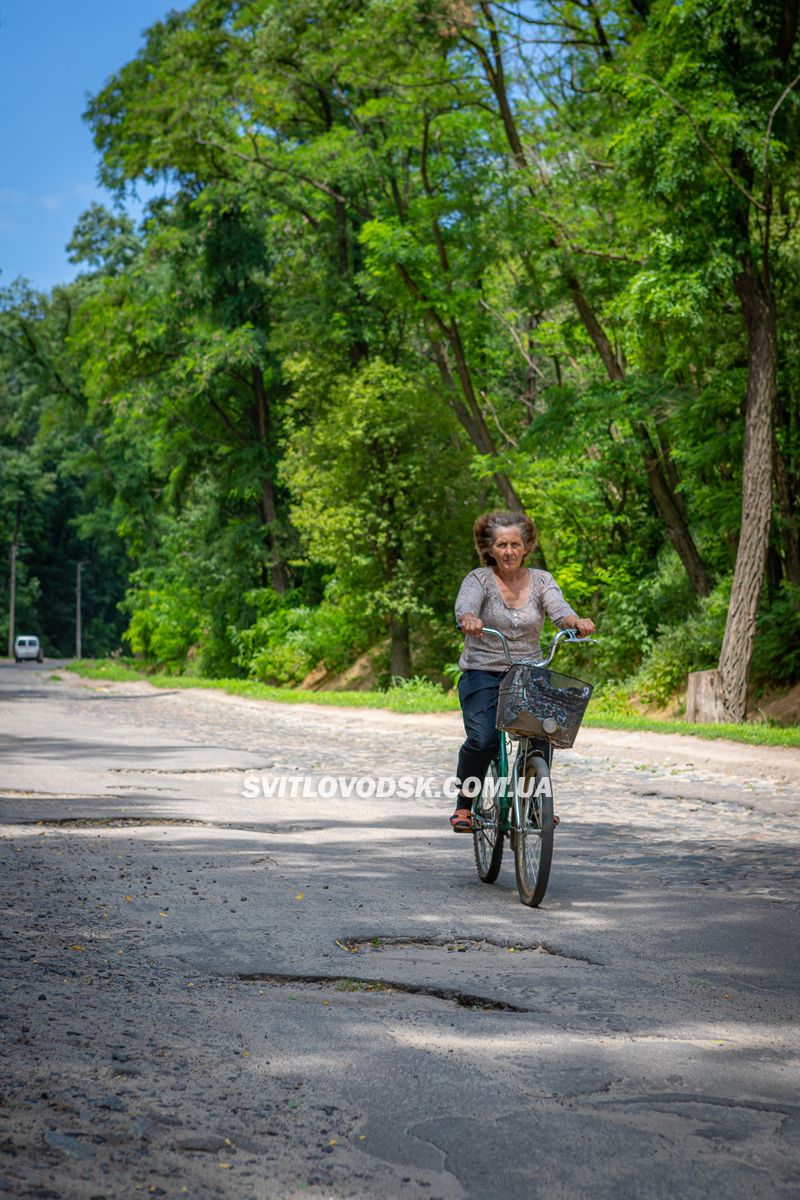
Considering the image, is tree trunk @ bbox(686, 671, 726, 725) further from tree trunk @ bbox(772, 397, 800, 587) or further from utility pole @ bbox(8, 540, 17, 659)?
utility pole @ bbox(8, 540, 17, 659)

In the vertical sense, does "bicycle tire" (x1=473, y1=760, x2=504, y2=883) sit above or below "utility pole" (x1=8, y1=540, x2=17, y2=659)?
below

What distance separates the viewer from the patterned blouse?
25.4 ft

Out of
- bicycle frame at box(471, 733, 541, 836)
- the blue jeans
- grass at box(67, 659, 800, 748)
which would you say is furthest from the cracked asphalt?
grass at box(67, 659, 800, 748)

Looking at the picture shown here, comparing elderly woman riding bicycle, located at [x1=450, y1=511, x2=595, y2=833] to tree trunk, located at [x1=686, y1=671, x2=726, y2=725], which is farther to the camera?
tree trunk, located at [x1=686, y1=671, x2=726, y2=725]

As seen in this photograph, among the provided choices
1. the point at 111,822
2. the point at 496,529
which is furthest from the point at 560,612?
the point at 111,822

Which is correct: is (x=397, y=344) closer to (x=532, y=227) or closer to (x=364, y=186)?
(x=364, y=186)

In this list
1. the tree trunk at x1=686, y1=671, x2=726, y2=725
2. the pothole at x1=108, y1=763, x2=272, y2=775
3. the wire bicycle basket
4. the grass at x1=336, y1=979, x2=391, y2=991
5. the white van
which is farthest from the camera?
the white van

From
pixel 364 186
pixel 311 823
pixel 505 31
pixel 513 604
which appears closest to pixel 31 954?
pixel 513 604

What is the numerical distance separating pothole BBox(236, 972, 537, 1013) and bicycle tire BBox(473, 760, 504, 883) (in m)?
2.33

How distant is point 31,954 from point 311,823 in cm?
470

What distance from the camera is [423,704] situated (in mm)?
25062

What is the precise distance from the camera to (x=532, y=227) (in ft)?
79.8

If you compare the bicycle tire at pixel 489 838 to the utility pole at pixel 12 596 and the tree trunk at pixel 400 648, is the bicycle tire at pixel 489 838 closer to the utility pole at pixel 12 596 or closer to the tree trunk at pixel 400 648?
the tree trunk at pixel 400 648

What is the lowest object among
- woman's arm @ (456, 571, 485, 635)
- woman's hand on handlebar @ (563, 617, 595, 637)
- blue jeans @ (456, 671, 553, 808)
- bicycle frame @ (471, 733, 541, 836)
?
bicycle frame @ (471, 733, 541, 836)
